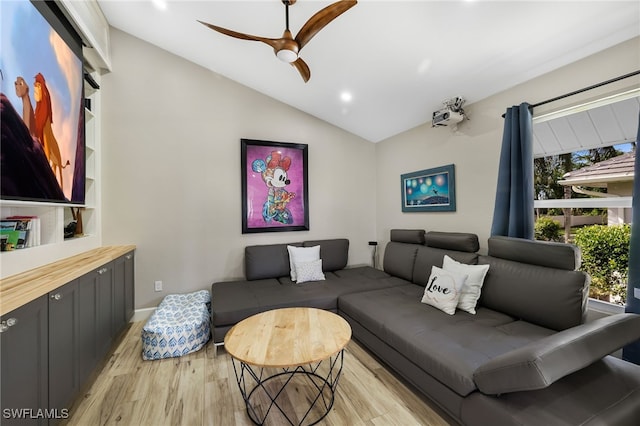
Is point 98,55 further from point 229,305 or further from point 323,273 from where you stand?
point 323,273

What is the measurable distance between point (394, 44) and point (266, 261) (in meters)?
2.77

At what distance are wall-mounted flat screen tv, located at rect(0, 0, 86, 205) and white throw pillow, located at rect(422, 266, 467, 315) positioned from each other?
3.08 meters

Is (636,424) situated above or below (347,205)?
below

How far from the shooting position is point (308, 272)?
10.8 feet

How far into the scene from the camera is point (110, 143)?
301 centimetres

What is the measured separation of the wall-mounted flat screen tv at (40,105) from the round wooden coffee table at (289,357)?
1683 millimetres

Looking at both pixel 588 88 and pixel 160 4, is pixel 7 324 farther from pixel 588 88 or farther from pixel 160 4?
pixel 588 88

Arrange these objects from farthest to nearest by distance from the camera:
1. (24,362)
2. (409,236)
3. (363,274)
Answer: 1. (363,274)
2. (409,236)
3. (24,362)

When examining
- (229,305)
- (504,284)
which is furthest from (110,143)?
(504,284)

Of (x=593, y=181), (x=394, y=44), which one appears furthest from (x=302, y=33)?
(x=593, y=181)

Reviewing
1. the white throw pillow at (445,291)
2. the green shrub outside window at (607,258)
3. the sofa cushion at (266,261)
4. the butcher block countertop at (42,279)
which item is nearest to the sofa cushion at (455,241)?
the white throw pillow at (445,291)

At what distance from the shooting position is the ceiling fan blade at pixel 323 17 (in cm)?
154

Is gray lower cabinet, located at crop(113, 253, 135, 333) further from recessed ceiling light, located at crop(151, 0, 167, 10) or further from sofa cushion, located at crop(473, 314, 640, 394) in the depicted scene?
sofa cushion, located at crop(473, 314, 640, 394)

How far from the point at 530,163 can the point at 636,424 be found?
1794mm
